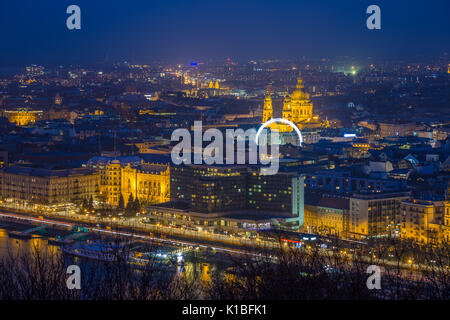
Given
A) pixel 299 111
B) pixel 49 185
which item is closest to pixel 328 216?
pixel 49 185

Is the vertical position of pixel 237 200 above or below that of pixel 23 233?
above

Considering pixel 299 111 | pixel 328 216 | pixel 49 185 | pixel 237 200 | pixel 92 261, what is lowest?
pixel 92 261

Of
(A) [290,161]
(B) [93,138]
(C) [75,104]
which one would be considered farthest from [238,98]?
(A) [290,161]

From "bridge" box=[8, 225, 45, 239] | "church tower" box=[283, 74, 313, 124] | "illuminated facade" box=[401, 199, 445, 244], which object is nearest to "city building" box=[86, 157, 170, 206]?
"bridge" box=[8, 225, 45, 239]

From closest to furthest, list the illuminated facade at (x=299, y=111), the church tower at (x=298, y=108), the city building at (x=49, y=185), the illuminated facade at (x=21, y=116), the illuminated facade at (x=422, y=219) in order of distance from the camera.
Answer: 1. the illuminated facade at (x=422, y=219)
2. the city building at (x=49, y=185)
3. the illuminated facade at (x=299, y=111)
4. the church tower at (x=298, y=108)
5. the illuminated facade at (x=21, y=116)

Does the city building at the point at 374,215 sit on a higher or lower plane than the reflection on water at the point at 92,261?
higher

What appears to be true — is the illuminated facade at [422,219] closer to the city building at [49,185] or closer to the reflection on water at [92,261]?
the reflection on water at [92,261]

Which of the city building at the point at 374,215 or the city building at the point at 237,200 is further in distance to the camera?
the city building at the point at 237,200

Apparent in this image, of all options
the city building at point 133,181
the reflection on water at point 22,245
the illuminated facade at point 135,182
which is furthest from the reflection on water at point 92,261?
the illuminated facade at point 135,182

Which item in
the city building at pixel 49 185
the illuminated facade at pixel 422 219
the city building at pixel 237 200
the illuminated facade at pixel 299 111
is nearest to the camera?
the illuminated facade at pixel 422 219

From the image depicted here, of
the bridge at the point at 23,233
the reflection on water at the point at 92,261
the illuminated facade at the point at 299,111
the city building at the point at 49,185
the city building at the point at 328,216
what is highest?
the illuminated facade at the point at 299,111

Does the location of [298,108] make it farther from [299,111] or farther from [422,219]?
[422,219]
